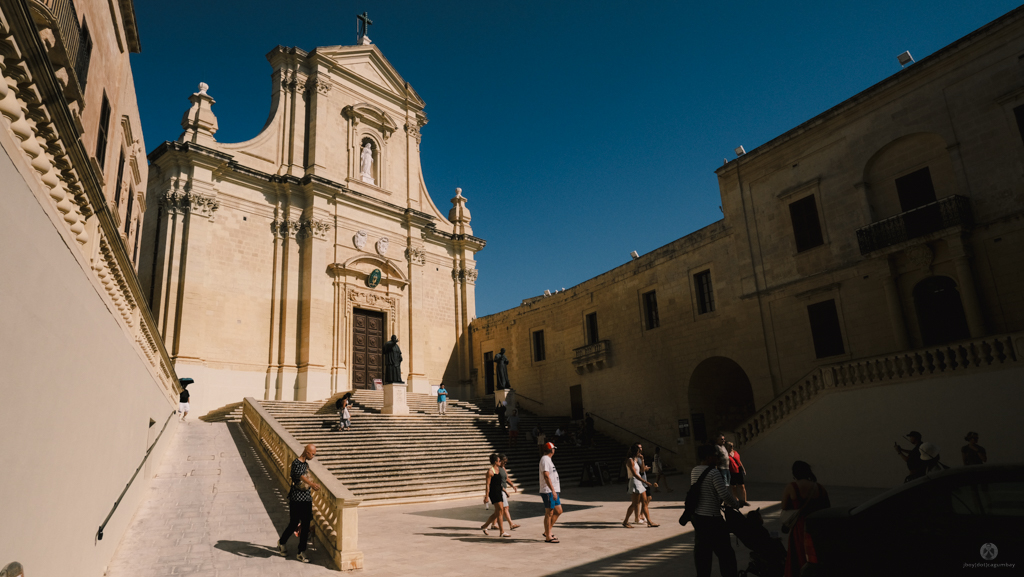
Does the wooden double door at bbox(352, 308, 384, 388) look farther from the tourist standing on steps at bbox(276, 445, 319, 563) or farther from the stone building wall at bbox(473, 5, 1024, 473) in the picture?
the tourist standing on steps at bbox(276, 445, 319, 563)

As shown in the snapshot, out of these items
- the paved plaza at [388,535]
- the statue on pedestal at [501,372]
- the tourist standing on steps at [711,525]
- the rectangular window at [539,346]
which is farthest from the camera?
the rectangular window at [539,346]

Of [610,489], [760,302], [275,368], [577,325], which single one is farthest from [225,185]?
[760,302]

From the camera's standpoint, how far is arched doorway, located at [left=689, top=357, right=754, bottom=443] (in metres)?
20.2

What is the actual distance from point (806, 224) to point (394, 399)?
14626mm

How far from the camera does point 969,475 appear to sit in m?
3.78

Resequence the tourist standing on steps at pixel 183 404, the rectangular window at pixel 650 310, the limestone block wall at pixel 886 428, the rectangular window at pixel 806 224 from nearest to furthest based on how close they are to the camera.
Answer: the limestone block wall at pixel 886 428 < the tourist standing on steps at pixel 183 404 < the rectangular window at pixel 806 224 < the rectangular window at pixel 650 310

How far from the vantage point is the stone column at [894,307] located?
14773 millimetres

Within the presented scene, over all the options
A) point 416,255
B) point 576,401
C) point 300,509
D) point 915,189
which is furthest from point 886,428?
point 416,255

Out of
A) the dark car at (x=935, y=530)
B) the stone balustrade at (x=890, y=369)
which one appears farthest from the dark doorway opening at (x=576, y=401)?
the dark car at (x=935, y=530)

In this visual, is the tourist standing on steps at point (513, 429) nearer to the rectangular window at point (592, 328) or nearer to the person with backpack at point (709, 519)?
the rectangular window at point (592, 328)

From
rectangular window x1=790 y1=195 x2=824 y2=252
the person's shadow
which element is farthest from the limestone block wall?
the person's shadow

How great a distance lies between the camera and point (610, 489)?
15953 millimetres

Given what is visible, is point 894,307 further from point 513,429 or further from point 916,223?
point 513,429

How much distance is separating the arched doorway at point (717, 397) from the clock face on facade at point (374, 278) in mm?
14285
